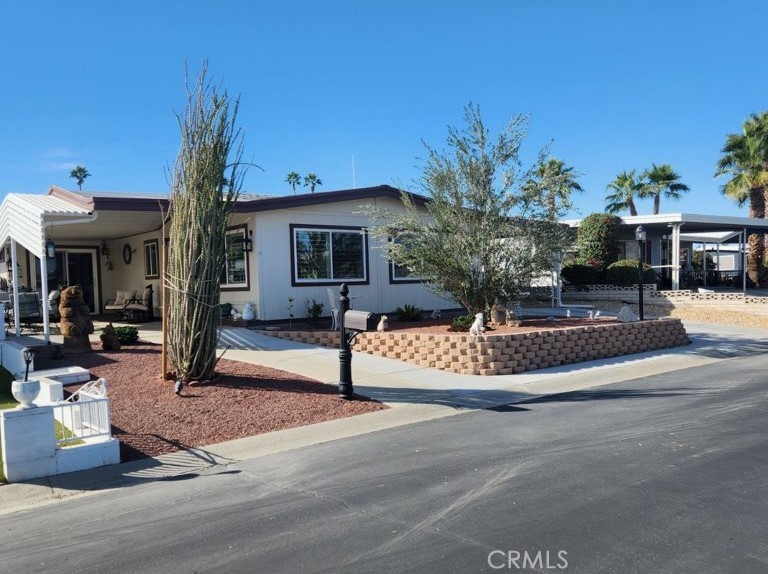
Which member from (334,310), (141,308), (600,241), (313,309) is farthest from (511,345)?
(600,241)

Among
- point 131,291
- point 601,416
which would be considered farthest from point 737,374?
point 131,291

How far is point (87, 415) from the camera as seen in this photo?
6457 millimetres

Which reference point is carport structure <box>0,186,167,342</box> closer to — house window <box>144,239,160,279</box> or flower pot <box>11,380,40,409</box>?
house window <box>144,239,160,279</box>

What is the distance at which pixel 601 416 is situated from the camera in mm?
7469

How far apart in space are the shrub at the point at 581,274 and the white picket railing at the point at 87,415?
1941 centimetres

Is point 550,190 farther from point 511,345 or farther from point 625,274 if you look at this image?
point 625,274

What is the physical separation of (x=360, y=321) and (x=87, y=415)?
3677 millimetres

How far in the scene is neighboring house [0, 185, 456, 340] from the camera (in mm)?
12578

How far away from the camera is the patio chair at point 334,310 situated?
1352 centimetres

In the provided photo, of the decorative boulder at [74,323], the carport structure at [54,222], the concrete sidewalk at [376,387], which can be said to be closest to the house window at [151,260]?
the carport structure at [54,222]

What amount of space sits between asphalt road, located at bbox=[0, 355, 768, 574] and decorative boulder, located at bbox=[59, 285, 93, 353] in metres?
7.08

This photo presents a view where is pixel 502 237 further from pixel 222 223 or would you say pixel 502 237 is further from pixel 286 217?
pixel 222 223

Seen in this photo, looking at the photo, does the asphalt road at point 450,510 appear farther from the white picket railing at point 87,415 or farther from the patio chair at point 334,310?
the patio chair at point 334,310

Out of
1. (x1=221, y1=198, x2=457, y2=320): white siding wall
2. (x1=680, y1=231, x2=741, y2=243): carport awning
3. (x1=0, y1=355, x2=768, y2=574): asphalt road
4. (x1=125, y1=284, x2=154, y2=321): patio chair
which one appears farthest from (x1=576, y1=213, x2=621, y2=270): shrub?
(x1=0, y1=355, x2=768, y2=574): asphalt road
